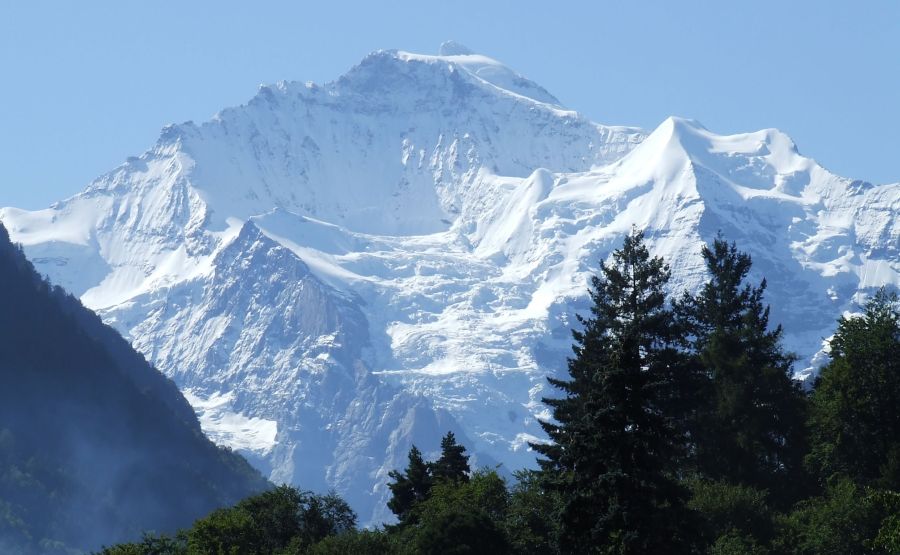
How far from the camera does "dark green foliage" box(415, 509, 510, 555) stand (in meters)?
99.5

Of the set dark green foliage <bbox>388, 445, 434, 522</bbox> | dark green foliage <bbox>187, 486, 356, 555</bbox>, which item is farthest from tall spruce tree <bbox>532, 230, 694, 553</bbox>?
dark green foliage <bbox>388, 445, 434, 522</bbox>

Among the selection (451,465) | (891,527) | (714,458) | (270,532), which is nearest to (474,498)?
(714,458)

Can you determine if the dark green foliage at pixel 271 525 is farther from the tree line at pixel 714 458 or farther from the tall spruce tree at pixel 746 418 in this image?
the tall spruce tree at pixel 746 418

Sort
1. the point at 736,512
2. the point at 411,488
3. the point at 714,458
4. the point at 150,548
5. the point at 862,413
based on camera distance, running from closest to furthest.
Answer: the point at 736,512 → the point at 862,413 → the point at 150,548 → the point at 714,458 → the point at 411,488

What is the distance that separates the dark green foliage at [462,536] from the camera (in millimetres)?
99500

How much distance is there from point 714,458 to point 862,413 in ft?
39.0

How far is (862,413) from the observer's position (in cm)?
10906

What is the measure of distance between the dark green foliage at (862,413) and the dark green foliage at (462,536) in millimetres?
23041

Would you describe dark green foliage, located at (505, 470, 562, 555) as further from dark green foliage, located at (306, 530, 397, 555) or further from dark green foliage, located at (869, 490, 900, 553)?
dark green foliage, located at (869, 490, 900, 553)

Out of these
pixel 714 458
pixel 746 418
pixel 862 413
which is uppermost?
pixel 746 418

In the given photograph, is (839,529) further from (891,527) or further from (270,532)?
(270,532)

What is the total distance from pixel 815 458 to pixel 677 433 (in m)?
38.0

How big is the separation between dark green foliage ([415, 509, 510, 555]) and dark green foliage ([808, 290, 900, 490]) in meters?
23.0

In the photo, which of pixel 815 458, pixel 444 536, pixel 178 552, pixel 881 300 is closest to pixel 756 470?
pixel 815 458
